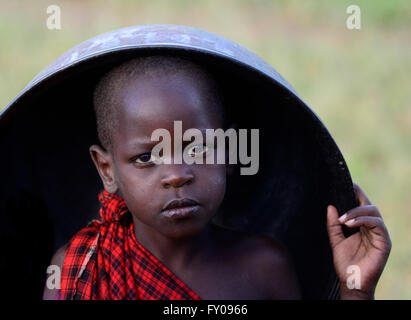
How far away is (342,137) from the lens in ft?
15.9

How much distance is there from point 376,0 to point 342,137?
280 centimetres

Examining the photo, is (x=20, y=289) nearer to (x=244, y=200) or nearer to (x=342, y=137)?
(x=244, y=200)

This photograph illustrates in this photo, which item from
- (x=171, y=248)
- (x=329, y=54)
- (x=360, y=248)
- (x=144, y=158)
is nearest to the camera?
(x=144, y=158)

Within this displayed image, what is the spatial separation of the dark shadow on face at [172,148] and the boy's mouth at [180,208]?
0.04 ft

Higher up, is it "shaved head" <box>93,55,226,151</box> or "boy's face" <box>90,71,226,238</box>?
"shaved head" <box>93,55,226,151</box>

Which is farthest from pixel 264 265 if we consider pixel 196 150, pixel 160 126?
pixel 160 126

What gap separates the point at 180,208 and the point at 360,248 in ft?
2.23

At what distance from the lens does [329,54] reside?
5.85 metres

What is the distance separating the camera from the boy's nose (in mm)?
2008

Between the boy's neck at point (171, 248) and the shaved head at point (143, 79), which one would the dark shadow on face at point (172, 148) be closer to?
the shaved head at point (143, 79)

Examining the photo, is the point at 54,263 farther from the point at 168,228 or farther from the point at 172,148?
the point at 172,148
